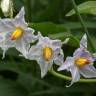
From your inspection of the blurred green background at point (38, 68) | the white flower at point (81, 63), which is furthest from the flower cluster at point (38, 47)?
the blurred green background at point (38, 68)

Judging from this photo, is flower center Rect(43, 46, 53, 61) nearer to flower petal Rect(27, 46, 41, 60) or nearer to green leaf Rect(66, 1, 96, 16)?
flower petal Rect(27, 46, 41, 60)

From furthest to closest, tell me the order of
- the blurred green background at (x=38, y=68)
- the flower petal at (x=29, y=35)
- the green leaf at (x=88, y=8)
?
the blurred green background at (x=38, y=68), the green leaf at (x=88, y=8), the flower petal at (x=29, y=35)

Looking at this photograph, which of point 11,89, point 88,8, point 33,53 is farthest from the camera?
point 11,89

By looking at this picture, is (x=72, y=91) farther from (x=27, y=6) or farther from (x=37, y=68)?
(x=27, y=6)

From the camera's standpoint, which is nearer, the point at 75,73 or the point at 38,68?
the point at 75,73

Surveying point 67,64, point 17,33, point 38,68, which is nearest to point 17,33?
point 17,33

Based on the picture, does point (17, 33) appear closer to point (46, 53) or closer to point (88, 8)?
point (46, 53)

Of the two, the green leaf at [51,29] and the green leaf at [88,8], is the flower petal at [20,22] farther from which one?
the green leaf at [88,8]
